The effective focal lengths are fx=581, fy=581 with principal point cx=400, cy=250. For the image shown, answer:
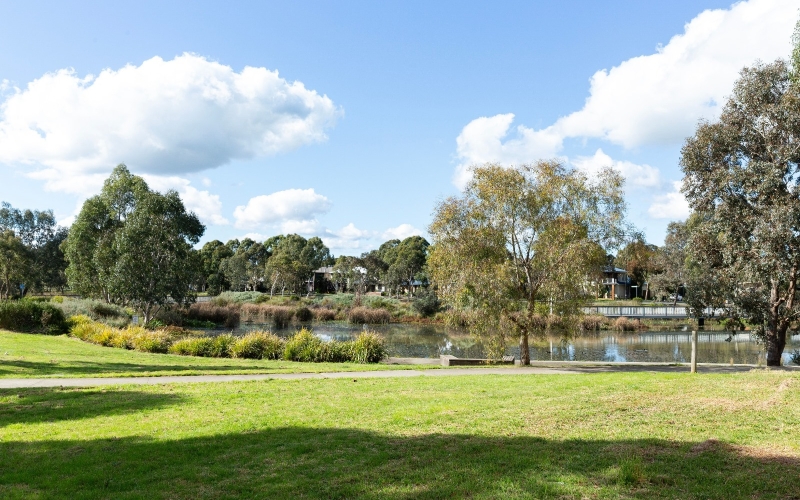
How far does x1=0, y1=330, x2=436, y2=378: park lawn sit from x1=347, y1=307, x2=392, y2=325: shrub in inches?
1271

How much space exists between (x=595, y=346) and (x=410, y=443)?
33.2 meters

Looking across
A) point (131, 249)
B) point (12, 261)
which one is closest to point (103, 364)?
point (131, 249)

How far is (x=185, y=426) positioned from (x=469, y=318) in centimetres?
1392

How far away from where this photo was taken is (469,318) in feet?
71.2

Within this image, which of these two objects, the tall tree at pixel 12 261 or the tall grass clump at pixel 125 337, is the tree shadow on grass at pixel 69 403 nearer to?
the tall grass clump at pixel 125 337

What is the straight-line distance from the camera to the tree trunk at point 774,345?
21844 mm

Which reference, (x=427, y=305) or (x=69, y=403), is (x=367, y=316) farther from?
(x=69, y=403)

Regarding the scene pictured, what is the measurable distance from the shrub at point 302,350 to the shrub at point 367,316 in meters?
31.5

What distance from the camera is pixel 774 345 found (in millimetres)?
21844

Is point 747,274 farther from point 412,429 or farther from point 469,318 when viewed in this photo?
point 412,429

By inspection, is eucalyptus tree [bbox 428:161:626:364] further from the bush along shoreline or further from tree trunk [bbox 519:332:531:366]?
the bush along shoreline

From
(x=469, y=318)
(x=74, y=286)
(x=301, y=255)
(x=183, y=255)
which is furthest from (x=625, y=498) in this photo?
(x=301, y=255)

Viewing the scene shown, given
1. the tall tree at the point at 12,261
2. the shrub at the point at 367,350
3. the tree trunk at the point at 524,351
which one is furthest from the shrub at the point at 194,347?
the tall tree at the point at 12,261

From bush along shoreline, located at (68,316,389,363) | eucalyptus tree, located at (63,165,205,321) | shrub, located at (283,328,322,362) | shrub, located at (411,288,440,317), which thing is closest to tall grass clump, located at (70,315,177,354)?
bush along shoreline, located at (68,316,389,363)
